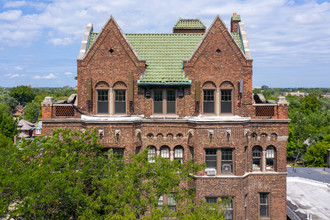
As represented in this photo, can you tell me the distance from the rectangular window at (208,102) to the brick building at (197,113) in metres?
0.08

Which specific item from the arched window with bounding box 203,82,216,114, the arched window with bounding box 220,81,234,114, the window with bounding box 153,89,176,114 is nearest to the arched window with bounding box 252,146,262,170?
the arched window with bounding box 220,81,234,114

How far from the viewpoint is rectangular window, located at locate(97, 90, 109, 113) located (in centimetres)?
2164

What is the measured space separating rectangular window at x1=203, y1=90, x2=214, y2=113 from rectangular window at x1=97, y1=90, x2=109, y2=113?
750 centimetres

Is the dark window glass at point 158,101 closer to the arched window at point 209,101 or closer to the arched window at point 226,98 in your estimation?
the arched window at point 209,101

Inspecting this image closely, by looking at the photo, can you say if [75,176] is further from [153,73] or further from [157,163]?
[153,73]

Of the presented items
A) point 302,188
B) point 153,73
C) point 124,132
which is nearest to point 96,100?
point 124,132

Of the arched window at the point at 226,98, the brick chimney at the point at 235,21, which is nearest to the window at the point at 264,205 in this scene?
the arched window at the point at 226,98

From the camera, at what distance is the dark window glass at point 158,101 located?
21.9 metres

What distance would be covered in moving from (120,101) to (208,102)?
6724 millimetres

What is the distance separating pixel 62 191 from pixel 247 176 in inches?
525

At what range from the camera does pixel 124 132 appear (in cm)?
2050

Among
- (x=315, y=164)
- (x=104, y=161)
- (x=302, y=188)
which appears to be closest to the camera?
(x=104, y=161)

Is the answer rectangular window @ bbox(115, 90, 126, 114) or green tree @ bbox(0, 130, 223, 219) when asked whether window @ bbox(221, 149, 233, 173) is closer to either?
green tree @ bbox(0, 130, 223, 219)

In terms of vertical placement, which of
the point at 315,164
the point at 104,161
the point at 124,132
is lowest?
the point at 315,164
